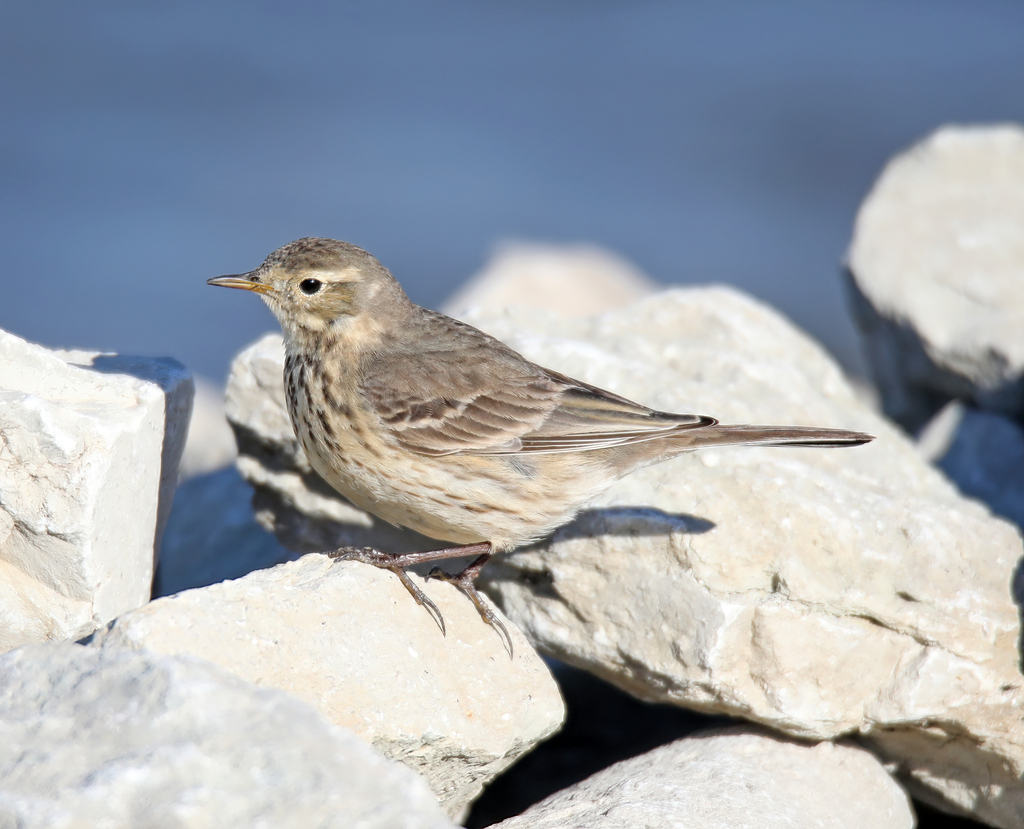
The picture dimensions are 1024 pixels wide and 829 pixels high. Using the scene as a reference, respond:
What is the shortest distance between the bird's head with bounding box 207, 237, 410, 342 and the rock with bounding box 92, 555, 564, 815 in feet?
3.63

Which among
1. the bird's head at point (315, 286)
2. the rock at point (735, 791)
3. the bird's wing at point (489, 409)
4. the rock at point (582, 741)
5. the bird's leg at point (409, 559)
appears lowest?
the rock at point (582, 741)

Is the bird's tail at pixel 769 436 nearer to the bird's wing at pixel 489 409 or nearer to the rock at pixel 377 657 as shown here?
the bird's wing at pixel 489 409

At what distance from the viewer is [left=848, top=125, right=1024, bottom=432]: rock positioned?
6.33 meters

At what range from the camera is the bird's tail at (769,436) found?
4070 mm

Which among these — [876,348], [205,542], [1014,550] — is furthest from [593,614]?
[876,348]

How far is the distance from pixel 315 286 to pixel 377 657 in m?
1.78

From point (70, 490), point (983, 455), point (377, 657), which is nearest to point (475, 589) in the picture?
point (377, 657)

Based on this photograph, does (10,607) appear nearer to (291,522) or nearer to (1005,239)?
(291,522)

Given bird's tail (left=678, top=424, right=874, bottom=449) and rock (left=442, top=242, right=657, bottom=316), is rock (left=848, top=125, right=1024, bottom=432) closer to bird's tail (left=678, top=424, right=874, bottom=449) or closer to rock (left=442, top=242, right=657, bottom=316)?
rock (left=442, top=242, right=657, bottom=316)

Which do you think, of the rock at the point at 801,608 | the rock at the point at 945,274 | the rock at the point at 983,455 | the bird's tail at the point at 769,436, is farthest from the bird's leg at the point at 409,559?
the rock at the point at 945,274

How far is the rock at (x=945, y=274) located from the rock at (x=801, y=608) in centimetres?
193

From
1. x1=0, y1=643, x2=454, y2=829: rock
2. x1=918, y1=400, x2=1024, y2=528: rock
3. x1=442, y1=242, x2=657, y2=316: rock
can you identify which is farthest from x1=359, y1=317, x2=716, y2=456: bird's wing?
x1=442, y1=242, x2=657, y2=316: rock

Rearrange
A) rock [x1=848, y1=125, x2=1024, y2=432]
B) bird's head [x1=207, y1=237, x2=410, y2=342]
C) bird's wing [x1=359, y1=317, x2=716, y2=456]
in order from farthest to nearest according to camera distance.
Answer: rock [x1=848, y1=125, x2=1024, y2=432] → bird's head [x1=207, y1=237, x2=410, y2=342] → bird's wing [x1=359, y1=317, x2=716, y2=456]

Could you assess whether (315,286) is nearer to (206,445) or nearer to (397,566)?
(397,566)
